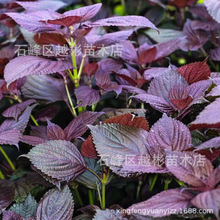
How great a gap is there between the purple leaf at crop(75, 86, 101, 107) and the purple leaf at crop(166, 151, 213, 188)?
1.16 ft

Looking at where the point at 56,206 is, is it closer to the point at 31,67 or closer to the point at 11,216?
the point at 11,216

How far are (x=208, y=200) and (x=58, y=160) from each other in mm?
342

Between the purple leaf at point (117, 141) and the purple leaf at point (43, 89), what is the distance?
0.38 metres

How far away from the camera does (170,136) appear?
2.29ft

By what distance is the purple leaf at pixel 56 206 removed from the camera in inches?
28.6

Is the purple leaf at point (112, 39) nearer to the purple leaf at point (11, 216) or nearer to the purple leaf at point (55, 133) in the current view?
the purple leaf at point (55, 133)

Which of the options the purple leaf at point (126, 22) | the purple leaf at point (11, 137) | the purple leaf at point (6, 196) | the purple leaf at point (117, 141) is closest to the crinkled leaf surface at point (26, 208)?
the purple leaf at point (6, 196)

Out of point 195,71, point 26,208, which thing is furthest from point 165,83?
point 26,208

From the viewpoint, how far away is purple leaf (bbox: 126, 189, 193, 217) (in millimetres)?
572

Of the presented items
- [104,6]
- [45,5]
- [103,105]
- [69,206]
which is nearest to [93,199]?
[69,206]

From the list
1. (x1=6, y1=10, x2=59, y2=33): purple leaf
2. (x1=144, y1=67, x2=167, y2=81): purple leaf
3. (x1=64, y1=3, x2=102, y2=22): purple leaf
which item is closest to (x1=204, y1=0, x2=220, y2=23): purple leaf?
(x1=144, y1=67, x2=167, y2=81): purple leaf

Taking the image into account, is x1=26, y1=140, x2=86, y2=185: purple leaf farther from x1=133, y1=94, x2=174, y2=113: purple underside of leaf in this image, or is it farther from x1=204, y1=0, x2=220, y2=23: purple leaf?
x1=204, y1=0, x2=220, y2=23: purple leaf

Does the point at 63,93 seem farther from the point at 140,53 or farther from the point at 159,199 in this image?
the point at 159,199

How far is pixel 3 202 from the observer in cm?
83
